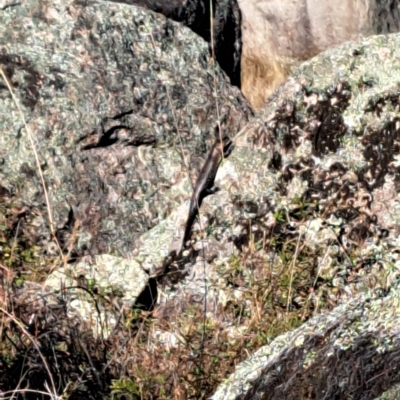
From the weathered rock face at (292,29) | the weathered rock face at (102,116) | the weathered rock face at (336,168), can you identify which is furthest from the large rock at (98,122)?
the weathered rock face at (292,29)

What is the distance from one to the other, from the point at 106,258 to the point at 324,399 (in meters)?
1.41

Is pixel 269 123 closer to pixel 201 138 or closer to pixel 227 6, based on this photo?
pixel 201 138

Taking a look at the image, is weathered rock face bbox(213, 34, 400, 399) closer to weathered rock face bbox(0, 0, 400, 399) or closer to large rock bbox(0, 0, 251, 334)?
weathered rock face bbox(0, 0, 400, 399)

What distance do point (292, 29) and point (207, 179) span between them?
1871 mm

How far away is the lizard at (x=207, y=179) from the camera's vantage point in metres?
3.71

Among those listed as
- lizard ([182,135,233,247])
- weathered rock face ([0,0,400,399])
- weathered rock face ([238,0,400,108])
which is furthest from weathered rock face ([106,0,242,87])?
lizard ([182,135,233,247])

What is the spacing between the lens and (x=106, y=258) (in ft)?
12.2

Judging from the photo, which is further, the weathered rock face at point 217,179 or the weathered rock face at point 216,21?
the weathered rock face at point 216,21

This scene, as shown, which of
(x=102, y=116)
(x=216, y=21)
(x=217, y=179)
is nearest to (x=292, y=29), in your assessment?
(x=216, y=21)

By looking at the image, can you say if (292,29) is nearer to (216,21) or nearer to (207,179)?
(216,21)

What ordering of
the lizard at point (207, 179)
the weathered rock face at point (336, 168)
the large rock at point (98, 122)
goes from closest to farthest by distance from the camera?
the weathered rock face at point (336, 168) → the lizard at point (207, 179) → the large rock at point (98, 122)

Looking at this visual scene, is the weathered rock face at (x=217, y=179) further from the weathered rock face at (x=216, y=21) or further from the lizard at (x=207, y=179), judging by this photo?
the weathered rock face at (x=216, y=21)

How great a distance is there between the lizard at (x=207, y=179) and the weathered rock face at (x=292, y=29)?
1.51m

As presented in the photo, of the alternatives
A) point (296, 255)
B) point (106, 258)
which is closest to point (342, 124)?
point (296, 255)
